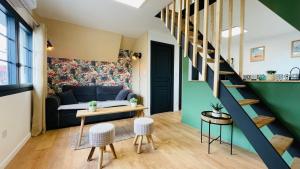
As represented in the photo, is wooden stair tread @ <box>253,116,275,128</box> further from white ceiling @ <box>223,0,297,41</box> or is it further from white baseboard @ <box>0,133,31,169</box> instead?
white baseboard @ <box>0,133,31,169</box>

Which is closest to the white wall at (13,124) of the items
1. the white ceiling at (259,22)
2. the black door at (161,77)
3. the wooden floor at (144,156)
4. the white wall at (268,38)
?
the wooden floor at (144,156)

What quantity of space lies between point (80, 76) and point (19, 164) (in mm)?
3003

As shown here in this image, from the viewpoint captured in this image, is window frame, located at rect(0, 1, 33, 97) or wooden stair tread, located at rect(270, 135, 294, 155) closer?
wooden stair tread, located at rect(270, 135, 294, 155)

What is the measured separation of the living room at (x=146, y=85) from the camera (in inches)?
75.9

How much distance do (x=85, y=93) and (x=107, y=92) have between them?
0.67 metres

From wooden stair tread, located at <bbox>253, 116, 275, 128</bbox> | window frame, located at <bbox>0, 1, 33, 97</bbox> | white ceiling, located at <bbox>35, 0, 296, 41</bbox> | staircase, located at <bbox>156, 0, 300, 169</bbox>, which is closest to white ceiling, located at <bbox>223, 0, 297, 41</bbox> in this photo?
white ceiling, located at <bbox>35, 0, 296, 41</bbox>

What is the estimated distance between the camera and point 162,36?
15.9 ft

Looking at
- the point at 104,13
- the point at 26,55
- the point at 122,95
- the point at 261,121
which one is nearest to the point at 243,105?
the point at 261,121

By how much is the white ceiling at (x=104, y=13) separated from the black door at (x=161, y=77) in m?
0.91

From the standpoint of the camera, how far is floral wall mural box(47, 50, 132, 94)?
4.24 meters

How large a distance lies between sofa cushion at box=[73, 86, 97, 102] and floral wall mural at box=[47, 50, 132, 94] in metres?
0.23

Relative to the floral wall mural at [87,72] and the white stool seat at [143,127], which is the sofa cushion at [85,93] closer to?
the floral wall mural at [87,72]

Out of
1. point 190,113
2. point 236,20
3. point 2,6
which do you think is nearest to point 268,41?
point 236,20

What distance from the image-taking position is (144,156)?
223 cm
